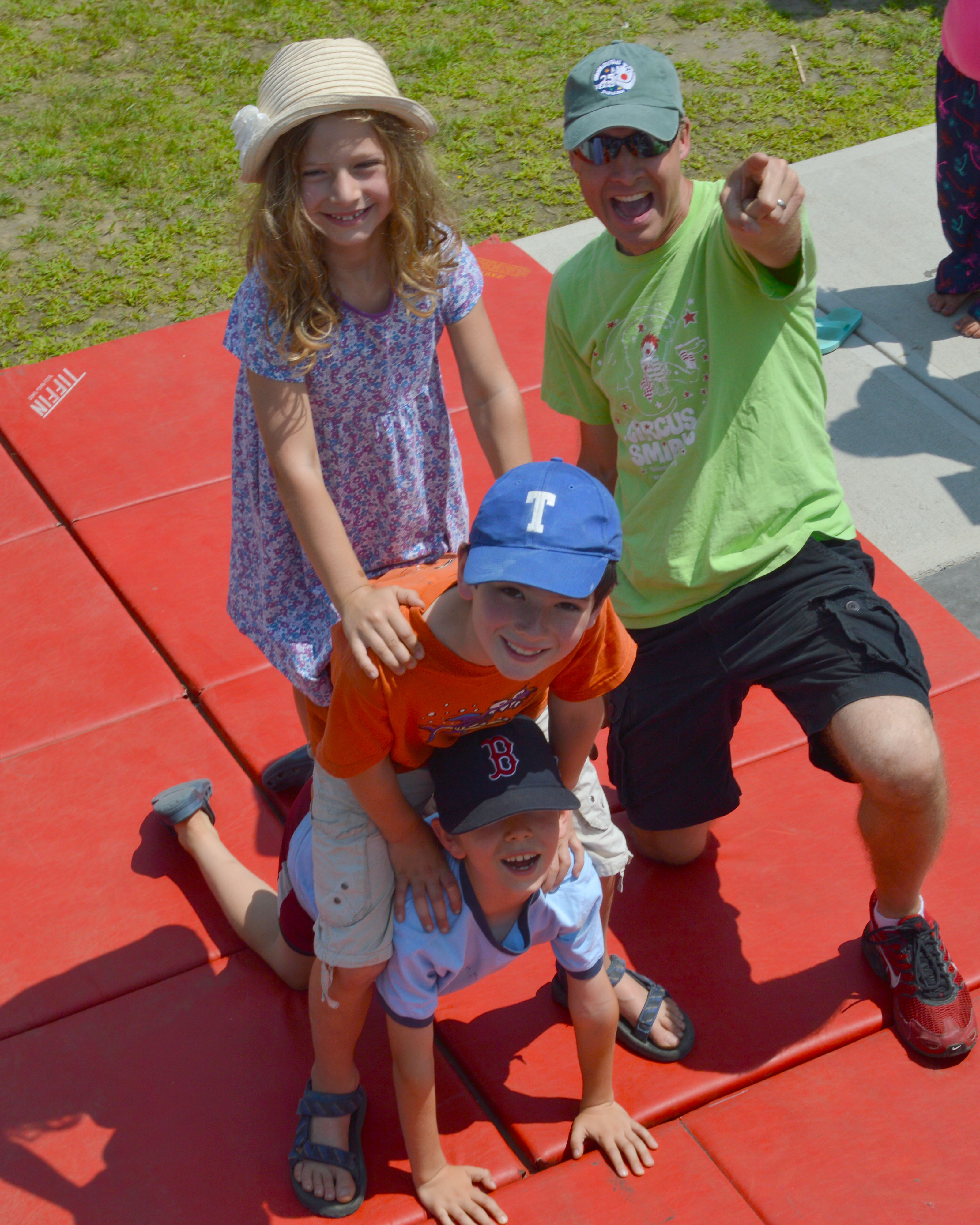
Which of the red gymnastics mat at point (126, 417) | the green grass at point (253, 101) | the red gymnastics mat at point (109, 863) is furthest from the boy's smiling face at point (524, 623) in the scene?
the green grass at point (253, 101)

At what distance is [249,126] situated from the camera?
2350 mm

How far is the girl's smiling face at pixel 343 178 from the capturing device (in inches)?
92.0

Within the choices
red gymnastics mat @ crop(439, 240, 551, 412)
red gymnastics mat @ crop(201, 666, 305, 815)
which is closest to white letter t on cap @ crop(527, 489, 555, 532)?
red gymnastics mat @ crop(201, 666, 305, 815)

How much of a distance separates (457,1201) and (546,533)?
1.38 meters

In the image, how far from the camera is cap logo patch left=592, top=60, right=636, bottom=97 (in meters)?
2.69

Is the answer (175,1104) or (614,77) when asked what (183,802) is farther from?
(614,77)

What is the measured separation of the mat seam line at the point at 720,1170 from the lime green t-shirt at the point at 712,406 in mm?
1117

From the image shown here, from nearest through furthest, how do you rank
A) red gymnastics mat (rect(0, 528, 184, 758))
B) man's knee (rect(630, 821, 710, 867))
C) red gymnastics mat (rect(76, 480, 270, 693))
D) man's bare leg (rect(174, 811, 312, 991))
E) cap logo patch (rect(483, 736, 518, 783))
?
cap logo patch (rect(483, 736, 518, 783))
man's bare leg (rect(174, 811, 312, 991))
man's knee (rect(630, 821, 710, 867))
red gymnastics mat (rect(0, 528, 184, 758))
red gymnastics mat (rect(76, 480, 270, 693))

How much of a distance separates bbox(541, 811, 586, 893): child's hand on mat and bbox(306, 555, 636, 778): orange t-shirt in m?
0.25

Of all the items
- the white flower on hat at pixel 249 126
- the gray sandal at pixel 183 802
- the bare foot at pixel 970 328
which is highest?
the white flower on hat at pixel 249 126

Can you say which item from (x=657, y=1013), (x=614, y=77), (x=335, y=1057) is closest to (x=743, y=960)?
(x=657, y=1013)

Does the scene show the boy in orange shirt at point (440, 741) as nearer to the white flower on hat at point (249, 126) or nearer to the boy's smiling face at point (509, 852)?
the boy's smiling face at point (509, 852)

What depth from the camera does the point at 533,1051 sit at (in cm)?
277

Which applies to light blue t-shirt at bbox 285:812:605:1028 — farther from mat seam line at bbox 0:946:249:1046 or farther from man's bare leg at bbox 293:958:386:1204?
mat seam line at bbox 0:946:249:1046
